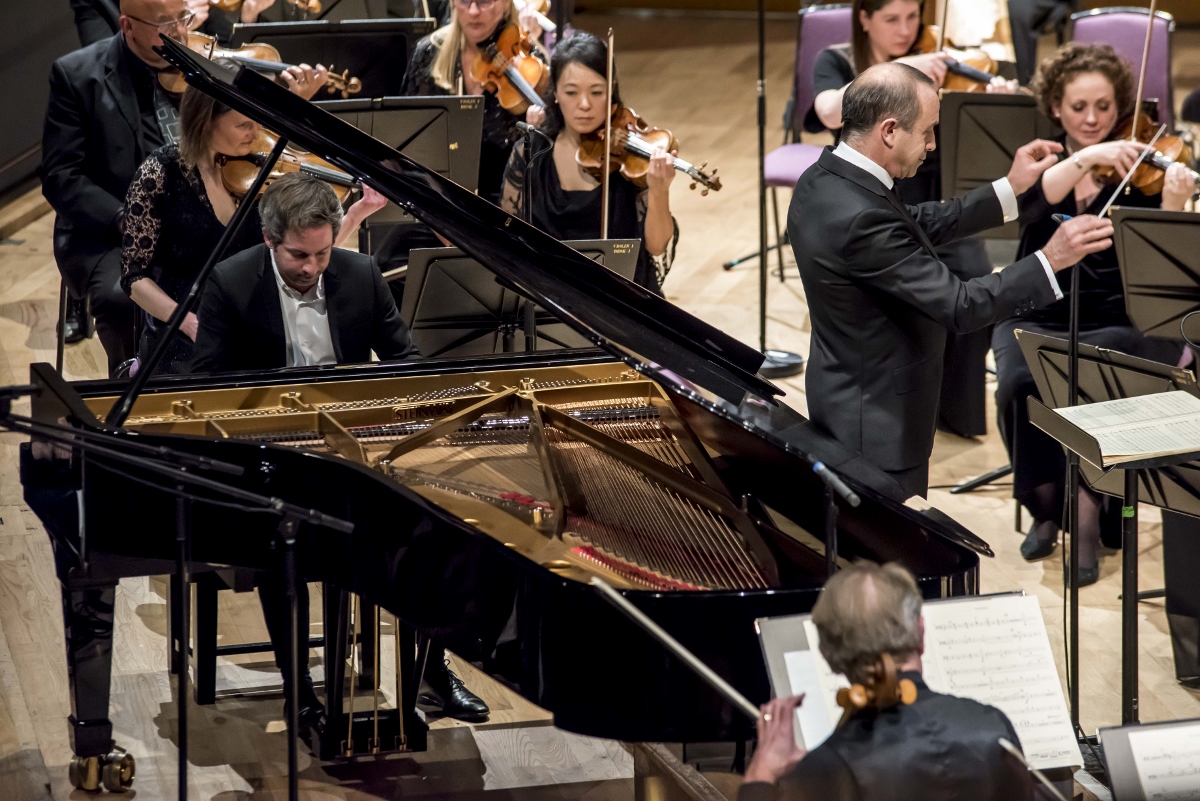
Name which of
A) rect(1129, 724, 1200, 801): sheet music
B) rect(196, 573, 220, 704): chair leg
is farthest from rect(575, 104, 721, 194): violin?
rect(1129, 724, 1200, 801): sheet music

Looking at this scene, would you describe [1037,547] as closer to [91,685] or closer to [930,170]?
[930,170]

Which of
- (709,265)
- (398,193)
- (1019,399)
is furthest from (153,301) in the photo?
(709,265)

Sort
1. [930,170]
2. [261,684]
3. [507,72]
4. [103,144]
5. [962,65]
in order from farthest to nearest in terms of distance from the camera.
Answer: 1. [962,65]
2. [930,170]
3. [507,72]
4. [103,144]
5. [261,684]

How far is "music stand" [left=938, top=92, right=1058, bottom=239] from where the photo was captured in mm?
5031

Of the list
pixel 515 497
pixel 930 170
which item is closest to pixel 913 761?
pixel 515 497

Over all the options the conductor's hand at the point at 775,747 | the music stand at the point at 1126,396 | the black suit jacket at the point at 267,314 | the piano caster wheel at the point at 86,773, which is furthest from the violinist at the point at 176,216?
the conductor's hand at the point at 775,747

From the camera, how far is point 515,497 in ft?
10.7

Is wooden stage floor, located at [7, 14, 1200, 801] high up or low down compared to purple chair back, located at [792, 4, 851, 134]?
down

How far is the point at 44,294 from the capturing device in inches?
256

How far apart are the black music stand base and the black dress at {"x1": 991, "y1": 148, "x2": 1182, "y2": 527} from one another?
1.27 meters

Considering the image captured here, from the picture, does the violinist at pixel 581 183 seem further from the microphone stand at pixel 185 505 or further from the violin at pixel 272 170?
the microphone stand at pixel 185 505

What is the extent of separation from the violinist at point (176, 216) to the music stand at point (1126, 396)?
75.2 inches

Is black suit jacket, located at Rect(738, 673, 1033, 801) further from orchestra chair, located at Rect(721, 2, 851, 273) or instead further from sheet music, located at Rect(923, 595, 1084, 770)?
orchestra chair, located at Rect(721, 2, 851, 273)

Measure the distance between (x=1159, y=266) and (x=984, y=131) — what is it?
4.31 ft
